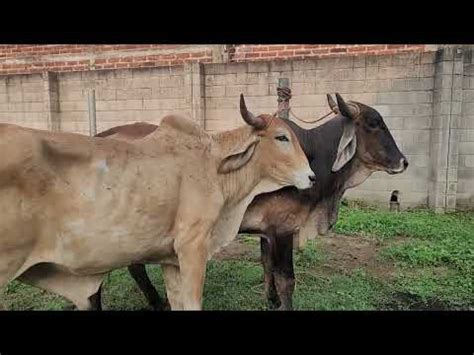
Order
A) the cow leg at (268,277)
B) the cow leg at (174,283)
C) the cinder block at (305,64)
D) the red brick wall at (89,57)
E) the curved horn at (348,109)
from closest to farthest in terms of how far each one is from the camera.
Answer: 1. the cow leg at (174,283)
2. the curved horn at (348,109)
3. the cow leg at (268,277)
4. the cinder block at (305,64)
5. the red brick wall at (89,57)

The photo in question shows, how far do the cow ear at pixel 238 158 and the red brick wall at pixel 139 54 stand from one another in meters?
4.06

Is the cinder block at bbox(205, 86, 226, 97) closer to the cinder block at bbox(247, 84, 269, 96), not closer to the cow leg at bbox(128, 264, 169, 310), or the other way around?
the cinder block at bbox(247, 84, 269, 96)

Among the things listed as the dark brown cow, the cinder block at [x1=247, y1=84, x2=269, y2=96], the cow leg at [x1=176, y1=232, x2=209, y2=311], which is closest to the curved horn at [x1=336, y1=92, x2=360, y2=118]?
the dark brown cow

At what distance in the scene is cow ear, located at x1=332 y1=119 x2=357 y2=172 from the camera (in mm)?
2828

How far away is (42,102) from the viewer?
6258mm

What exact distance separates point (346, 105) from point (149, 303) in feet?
6.68

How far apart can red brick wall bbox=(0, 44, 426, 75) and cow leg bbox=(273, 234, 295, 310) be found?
12.6 ft

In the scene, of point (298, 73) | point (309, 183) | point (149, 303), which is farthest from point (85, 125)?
point (309, 183)

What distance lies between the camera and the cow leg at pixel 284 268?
2846 mm

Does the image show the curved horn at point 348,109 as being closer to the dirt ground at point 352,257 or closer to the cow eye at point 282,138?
the cow eye at point 282,138

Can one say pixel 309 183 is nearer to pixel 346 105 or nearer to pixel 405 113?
pixel 346 105

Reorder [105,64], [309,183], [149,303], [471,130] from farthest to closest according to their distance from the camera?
[105,64], [471,130], [149,303], [309,183]

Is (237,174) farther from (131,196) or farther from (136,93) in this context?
(136,93)

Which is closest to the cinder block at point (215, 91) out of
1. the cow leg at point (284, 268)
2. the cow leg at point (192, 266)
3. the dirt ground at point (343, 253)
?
the dirt ground at point (343, 253)
